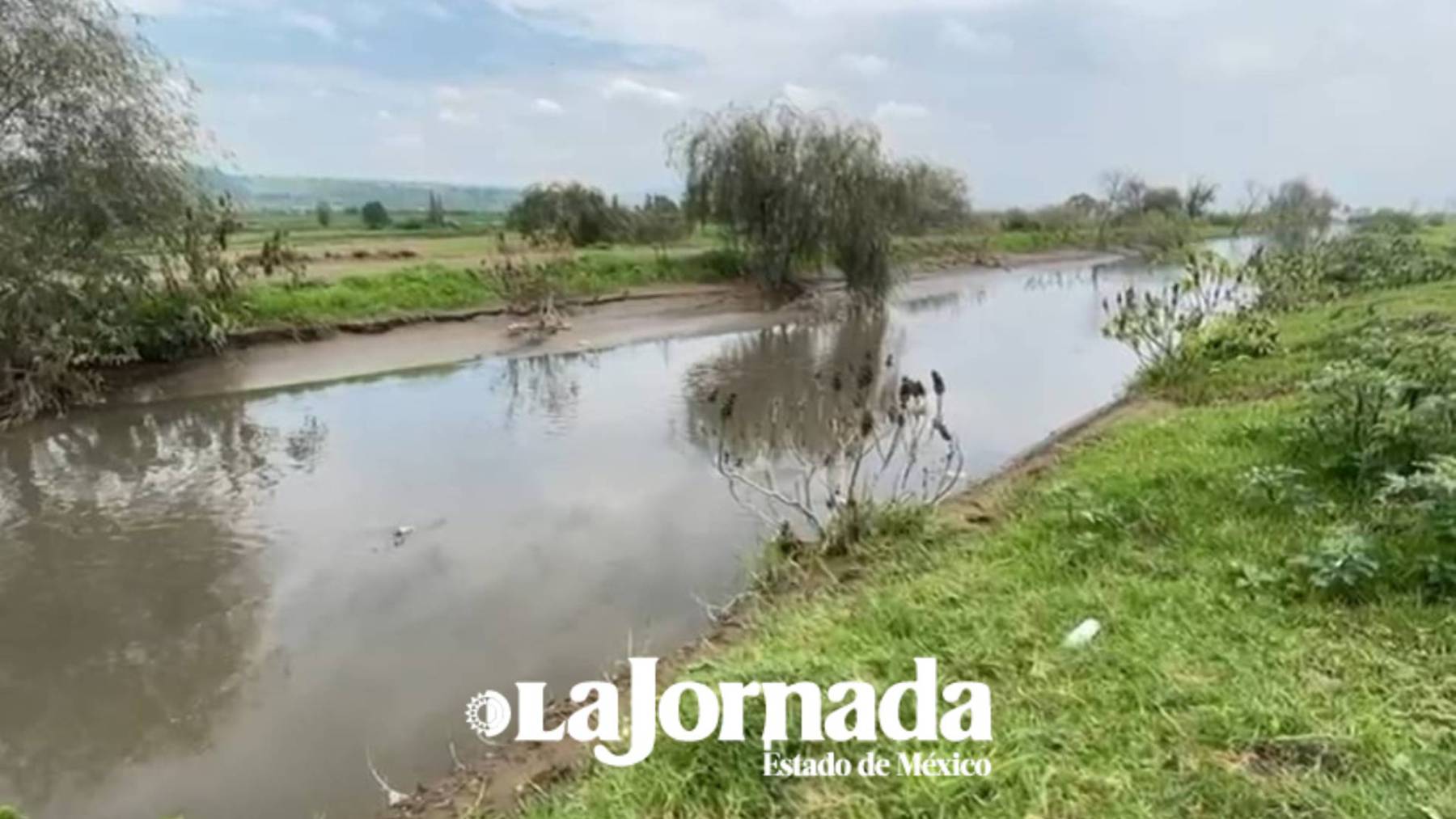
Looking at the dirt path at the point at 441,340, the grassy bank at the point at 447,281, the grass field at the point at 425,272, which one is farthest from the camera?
the grass field at the point at 425,272

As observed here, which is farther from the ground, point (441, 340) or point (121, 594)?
point (441, 340)

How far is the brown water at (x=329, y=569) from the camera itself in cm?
399

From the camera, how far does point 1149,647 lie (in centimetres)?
329

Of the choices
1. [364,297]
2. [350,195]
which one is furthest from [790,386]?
[350,195]

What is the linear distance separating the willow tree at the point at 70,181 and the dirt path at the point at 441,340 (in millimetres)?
1185

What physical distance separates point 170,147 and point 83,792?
9145 millimetres

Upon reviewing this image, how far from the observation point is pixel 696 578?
5.71m

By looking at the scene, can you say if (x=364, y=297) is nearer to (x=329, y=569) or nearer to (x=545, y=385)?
(x=545, y=385)

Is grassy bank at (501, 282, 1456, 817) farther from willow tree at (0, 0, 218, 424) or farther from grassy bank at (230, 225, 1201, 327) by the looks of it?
grassy bank at (230, 225, 1201, 327)

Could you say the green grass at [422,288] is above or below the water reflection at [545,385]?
above

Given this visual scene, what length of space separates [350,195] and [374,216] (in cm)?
917

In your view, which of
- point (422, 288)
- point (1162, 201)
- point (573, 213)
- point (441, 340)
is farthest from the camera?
point (1162, 201)

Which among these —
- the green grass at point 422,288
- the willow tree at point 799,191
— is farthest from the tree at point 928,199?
the green grass at point 422,288
